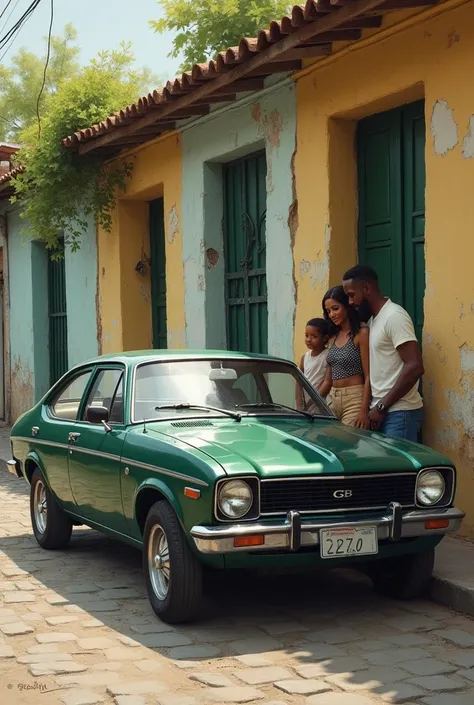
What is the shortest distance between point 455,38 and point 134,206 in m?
6.77

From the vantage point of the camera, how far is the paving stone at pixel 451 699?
13.9 ft

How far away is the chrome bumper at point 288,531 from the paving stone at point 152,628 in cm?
55

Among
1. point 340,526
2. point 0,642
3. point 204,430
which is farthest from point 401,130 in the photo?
point 0,642

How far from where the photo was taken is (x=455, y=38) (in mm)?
7391

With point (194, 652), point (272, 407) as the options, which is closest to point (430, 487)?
point (272, 407)

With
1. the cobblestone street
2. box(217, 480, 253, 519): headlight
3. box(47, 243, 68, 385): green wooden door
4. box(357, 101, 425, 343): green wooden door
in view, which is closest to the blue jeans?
box(357, 101, 425, 343): green wooden door

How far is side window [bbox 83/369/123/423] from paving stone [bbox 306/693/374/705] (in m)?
2.52

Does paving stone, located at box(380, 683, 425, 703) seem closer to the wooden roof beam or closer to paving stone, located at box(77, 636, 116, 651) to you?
paving stone, located at box(77, 636, 116, 651)

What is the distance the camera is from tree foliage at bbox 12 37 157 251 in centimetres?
1305

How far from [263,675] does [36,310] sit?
1301 cm

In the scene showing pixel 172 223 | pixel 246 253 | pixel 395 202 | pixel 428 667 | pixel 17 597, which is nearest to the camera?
pixel 428 667

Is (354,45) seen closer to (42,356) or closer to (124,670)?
(124,670)

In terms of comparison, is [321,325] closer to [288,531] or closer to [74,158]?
[288,531]

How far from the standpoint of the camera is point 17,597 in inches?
242
